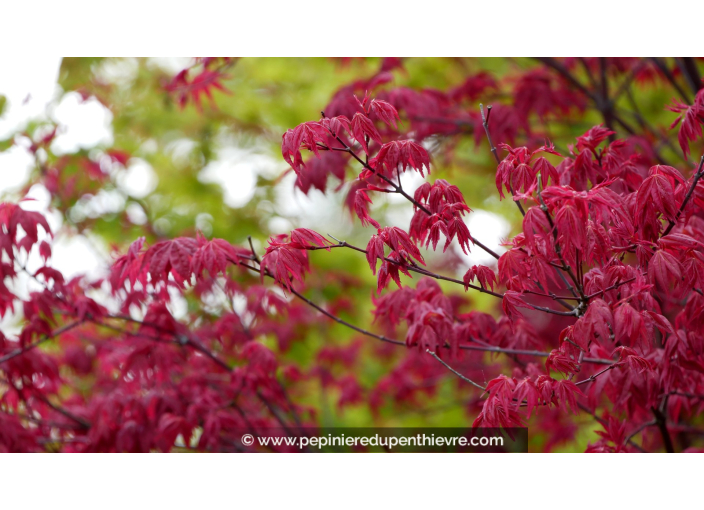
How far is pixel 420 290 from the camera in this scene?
4.71 feet

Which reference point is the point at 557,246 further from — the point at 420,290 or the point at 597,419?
the point at 597,419

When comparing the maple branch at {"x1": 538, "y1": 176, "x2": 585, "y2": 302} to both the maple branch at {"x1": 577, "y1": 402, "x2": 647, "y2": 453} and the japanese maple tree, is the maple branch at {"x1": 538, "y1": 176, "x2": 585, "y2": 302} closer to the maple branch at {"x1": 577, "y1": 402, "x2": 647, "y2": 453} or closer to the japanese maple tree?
the japanese maple tree

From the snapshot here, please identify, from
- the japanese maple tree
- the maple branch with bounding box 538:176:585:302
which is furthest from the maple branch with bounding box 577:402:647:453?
the maple branch with bounding box 538:176:585:302

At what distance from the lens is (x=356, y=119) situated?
1118mm

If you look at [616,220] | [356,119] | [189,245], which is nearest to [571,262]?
[616,220]

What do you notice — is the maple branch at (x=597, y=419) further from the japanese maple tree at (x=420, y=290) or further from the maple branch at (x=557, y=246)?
the maple branch at (x=557, y=246)

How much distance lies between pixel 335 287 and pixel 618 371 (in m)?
2.03

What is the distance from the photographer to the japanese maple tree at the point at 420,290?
3.53 ft

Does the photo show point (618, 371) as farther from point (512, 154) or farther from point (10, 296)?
point (10, 296)

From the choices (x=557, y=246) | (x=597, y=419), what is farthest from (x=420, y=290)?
(x=597, y=419)

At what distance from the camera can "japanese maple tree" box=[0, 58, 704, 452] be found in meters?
A: 1.08

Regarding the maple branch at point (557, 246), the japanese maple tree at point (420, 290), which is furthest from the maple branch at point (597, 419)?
the maple branch at point (557, 246)

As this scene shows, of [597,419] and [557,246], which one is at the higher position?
[557,246]

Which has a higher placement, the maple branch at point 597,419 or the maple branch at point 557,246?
the maple branch at point 557,246
